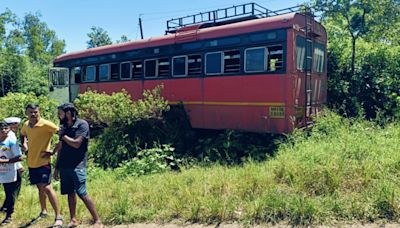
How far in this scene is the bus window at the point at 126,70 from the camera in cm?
1288

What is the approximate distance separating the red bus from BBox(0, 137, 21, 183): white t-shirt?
18.6 ft

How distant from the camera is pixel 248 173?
6324 mm

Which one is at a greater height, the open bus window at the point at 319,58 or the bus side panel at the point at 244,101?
the open bus window at the point at 319,58

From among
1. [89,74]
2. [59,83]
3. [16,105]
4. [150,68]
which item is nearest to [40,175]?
[16,105]

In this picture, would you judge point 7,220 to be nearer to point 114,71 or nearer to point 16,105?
point 16,105

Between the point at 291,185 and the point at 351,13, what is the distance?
9.96 meters

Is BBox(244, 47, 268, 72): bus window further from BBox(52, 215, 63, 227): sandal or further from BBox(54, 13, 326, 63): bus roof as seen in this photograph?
BBox(52, 215, 63, 227): sandal

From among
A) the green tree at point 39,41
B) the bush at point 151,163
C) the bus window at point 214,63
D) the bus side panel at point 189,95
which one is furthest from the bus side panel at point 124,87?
the green tree at point 39,41

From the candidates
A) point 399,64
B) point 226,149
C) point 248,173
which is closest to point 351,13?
point 399,64

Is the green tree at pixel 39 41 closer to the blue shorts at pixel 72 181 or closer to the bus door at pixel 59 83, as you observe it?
the bus door at pixel 59 83

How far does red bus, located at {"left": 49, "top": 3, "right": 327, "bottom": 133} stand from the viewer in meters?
8.92

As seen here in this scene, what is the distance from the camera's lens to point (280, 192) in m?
5.44

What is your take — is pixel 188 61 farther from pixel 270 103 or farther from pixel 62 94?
pixel 62 94

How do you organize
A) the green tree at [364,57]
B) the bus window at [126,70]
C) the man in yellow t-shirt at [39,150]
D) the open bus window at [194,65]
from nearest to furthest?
the man in yellow t-shirt at [39,150] < the open bus window at [194,65] < the green tree at [364,57] < the bus window at [126,70]
